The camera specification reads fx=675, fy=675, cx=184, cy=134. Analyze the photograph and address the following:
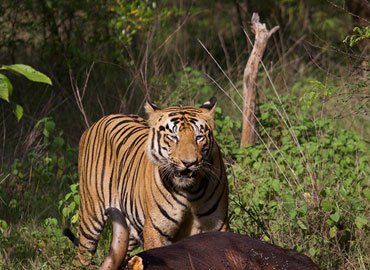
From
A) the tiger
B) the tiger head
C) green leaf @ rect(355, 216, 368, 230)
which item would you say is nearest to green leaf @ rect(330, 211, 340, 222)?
green leaf @ rect(355, 216, 368, 230)

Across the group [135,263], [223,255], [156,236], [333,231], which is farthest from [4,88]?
[333,231]

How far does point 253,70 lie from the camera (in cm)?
595

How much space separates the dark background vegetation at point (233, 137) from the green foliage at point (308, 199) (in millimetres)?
12

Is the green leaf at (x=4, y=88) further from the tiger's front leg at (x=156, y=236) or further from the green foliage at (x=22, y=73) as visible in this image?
the tiger's front leg at (x=156, y=236)

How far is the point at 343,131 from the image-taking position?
6.01 m

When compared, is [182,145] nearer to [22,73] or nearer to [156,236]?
[156,236]

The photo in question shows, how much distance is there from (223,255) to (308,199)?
5.21 feet

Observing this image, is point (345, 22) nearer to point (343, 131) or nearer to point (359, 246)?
point (343, 131)

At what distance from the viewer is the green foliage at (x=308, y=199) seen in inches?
159

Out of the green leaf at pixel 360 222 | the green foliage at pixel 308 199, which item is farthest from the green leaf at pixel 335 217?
the green leaf at pixel 360 222

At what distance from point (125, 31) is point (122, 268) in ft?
18.5

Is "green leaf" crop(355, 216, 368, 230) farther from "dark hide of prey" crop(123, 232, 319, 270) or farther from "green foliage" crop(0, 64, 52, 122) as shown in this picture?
"green foliage" crop(0, 64, 52, 122)

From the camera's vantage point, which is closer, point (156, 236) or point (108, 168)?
point (156, 236)

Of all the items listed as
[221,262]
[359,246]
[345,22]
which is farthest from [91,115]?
[345,22]
